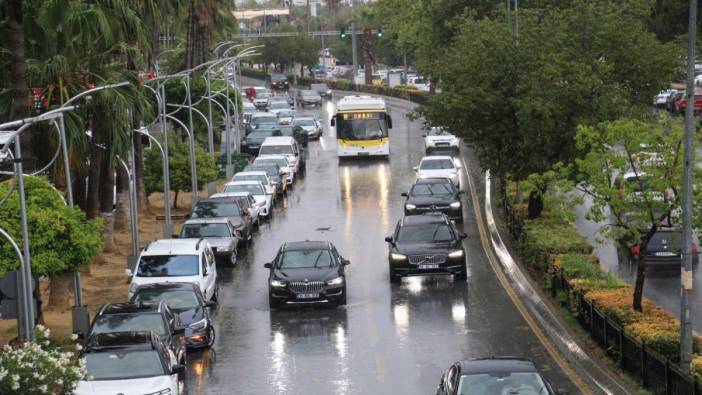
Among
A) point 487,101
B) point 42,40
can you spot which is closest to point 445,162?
point 487,101

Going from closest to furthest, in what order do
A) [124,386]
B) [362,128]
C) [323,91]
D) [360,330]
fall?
[124,386], [360,330], [362,128], [323,91]

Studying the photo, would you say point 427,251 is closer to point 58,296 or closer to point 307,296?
point 307,296

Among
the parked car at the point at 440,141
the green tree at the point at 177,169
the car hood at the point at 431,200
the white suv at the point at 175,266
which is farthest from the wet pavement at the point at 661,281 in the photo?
the parked car at the point at 440,141

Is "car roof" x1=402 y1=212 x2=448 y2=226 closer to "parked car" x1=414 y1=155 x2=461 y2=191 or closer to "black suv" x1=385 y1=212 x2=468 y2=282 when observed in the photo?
"black suv" x1=385 y1=212 x2=468 y2=282

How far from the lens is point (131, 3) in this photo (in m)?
38.2

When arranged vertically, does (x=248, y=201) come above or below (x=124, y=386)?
below

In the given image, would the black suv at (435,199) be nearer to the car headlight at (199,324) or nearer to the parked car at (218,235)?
the parked car at (218,235)

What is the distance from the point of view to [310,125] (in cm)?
7844

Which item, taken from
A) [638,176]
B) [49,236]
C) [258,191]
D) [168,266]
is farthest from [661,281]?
[258,191]

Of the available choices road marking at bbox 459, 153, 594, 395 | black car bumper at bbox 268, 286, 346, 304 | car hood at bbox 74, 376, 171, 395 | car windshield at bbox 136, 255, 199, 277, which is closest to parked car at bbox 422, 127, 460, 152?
road marking at bbox 459, 153, 594, 395

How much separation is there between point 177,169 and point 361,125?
50.8 feet

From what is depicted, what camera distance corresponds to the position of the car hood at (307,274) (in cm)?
3033

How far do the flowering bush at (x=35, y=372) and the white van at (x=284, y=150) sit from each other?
40.1 metres

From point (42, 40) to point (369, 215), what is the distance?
1677cm
